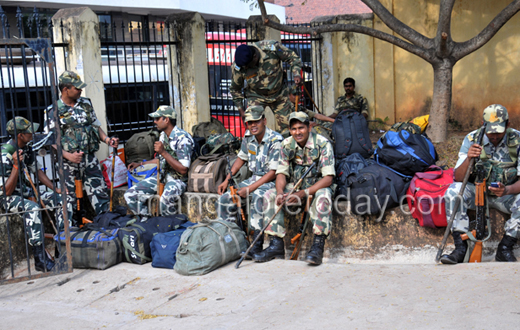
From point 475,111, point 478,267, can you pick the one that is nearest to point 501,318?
point 478,267

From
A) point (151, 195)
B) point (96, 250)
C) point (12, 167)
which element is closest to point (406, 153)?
point (151, 195)

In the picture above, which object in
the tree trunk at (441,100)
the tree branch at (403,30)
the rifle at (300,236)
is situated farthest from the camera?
the tree trunk at (441,100)

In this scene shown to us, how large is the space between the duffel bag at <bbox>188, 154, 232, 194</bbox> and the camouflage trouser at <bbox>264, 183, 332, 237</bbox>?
0.94 metres

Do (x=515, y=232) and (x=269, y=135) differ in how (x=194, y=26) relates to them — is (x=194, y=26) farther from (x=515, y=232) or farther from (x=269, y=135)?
(x=515, y=232)

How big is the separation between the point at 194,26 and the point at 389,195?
166 inches

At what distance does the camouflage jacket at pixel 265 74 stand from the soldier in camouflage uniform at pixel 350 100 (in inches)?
118

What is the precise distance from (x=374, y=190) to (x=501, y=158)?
1223 millimetres

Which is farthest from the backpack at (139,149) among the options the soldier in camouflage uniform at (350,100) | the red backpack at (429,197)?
the soldier in camouflage uniform at (350,100)

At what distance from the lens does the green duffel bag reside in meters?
5.13

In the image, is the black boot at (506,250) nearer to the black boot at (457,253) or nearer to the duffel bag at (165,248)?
the black boot at (457,253)

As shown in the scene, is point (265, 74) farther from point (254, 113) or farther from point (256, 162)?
point (256, 162)

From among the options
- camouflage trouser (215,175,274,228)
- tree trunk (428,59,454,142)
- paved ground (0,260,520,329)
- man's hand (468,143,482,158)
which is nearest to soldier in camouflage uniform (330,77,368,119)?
tree trunk (428,59,454,142)

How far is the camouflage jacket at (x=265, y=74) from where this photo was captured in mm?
7301

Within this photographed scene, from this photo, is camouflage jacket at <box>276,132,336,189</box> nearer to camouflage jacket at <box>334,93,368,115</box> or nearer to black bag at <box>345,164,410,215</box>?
black bag at <box>345,164,410,215</box>
